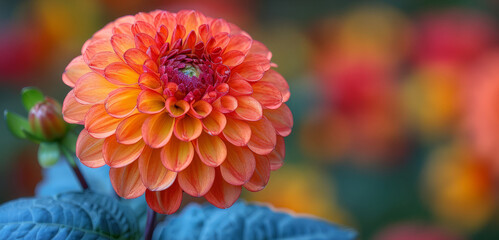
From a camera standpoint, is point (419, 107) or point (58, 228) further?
point (419, 107)

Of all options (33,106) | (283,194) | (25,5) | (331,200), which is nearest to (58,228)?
(33,106)

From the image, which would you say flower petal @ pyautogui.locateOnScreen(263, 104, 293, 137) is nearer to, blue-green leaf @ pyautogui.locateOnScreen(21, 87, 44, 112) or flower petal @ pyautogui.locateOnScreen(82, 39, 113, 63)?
flower petal @ pyautogui.locateOnScreen(82, 39, 113, 63)

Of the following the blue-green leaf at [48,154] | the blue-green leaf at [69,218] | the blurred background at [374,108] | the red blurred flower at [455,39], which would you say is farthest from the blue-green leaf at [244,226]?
the red blurred flower at [455,39]

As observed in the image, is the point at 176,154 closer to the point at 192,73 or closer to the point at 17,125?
the point at 192,73

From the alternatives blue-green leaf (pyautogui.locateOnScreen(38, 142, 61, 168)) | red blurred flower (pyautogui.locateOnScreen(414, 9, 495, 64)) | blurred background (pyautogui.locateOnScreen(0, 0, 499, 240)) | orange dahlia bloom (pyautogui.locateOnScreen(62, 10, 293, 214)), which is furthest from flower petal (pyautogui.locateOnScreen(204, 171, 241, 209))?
red blurred flower (pyautogui.locateOnScreen(414, 9, 495, 64))

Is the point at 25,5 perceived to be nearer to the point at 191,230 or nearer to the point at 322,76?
the point at 322,76

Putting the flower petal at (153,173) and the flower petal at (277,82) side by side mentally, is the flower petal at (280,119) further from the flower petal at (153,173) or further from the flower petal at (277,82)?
the flower petal at (153,173)

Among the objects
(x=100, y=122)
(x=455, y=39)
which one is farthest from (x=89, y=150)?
(x=455, y=39)
